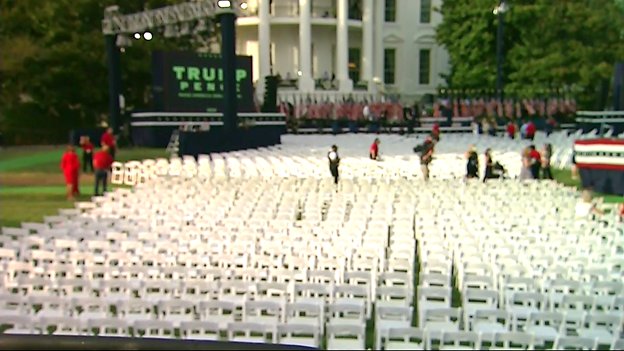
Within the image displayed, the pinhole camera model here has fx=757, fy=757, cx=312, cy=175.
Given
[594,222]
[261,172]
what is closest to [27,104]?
[261,172]

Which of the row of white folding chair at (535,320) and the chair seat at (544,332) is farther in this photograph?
the row of white folding chair at (535,320)

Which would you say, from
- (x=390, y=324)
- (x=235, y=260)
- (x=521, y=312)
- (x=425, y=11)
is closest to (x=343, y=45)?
(x=425, y=11)

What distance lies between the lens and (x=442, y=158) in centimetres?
2536

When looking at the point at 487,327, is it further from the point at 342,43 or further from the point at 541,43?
the point at 342,43

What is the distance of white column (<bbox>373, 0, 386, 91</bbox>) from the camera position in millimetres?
59281

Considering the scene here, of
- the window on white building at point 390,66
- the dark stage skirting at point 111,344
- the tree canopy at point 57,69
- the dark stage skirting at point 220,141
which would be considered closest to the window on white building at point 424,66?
the window on white building at point 390,66

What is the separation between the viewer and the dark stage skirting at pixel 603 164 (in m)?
21.0

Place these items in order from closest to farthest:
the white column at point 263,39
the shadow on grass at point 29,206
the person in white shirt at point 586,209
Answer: the person in white shirt at point 586,209 < the shadow on grass at point 29,206 < the white column at point 263,39

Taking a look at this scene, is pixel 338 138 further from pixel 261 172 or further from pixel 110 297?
pixel 110 297

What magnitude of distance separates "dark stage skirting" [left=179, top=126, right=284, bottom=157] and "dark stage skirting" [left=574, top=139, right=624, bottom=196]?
45.8ft

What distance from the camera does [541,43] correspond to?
49719mm

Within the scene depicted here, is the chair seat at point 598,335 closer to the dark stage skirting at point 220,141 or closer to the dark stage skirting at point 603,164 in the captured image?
the dark stage skirting at point 603,164

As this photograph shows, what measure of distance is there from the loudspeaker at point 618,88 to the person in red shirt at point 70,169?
27555 mm

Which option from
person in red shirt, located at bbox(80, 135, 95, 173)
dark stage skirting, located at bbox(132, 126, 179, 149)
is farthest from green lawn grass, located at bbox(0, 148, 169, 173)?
person in red shirt, located at bbox(80, 135, 95, 173)
